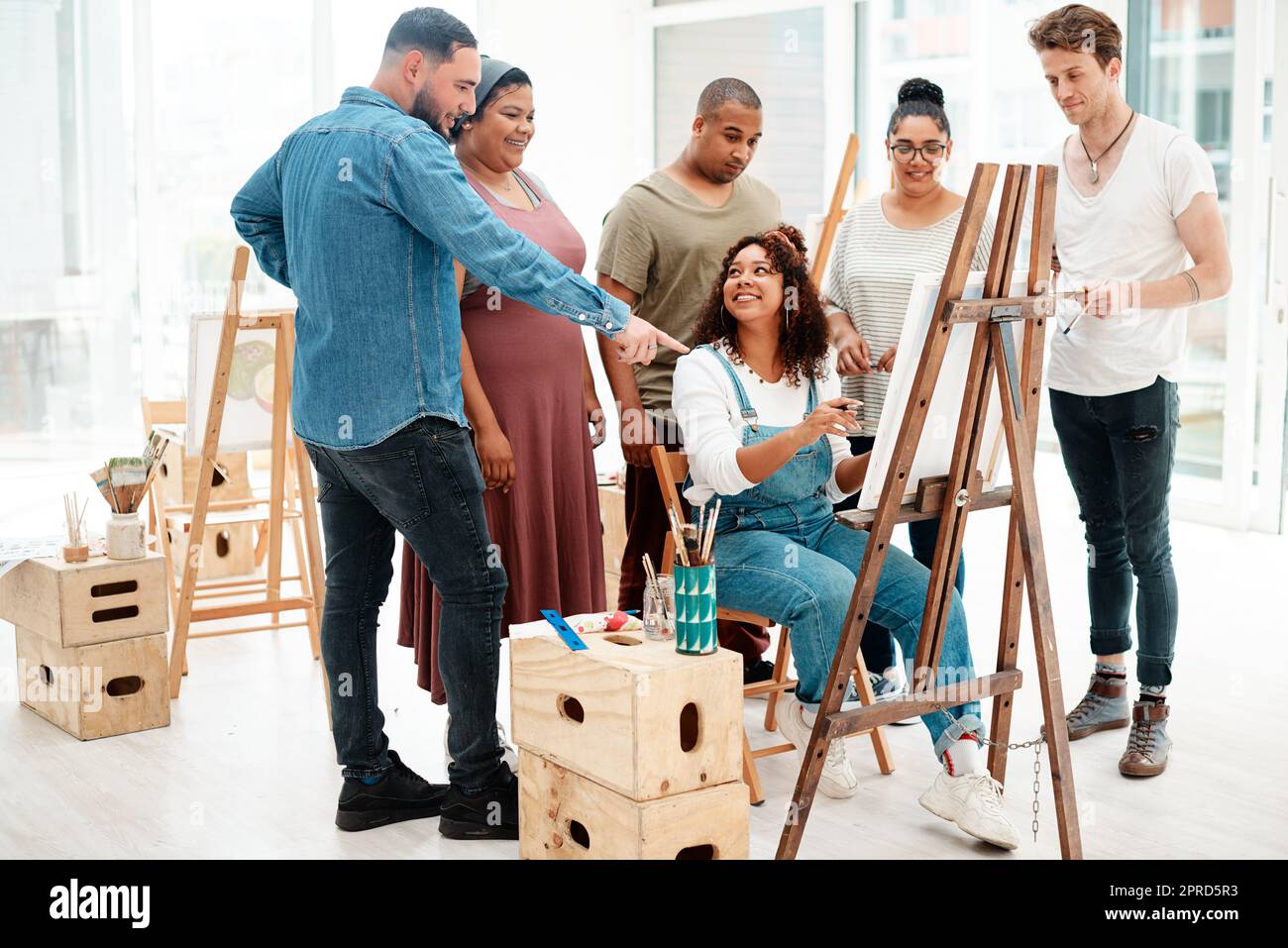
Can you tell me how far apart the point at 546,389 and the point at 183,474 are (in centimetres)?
240

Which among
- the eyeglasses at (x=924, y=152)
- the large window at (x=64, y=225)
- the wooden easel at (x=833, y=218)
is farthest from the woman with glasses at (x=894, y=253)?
the large window at (x=64, y=225)

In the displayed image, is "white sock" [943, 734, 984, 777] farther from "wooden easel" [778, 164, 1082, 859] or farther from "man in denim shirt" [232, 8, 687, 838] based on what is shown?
"man in denim shirt" [232, 8, 687, 838]

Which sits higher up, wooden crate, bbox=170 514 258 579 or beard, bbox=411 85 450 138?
beard, bbox=411 85 450 138

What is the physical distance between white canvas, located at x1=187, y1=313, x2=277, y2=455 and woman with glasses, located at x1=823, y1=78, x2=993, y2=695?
1623 millimetres

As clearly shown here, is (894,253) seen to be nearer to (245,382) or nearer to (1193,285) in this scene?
(1193,285)

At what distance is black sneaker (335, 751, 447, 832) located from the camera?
286cm

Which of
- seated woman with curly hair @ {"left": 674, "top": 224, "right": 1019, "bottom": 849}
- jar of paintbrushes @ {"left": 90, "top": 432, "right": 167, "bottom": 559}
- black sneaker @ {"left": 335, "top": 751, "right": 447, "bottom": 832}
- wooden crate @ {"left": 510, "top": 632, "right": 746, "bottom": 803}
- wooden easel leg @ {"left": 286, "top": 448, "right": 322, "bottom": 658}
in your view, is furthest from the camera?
wooden easel leg @ {"left": 286, "top": 448, "right": 322, "bottom": 658}

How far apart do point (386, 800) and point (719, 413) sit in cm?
106

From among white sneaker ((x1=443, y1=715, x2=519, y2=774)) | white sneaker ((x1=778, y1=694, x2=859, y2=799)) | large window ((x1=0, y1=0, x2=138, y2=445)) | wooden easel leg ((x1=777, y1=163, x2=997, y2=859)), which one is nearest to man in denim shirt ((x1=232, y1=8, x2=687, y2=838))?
white sneaker ((x1=443, y1=715, x2=519, y2=774))

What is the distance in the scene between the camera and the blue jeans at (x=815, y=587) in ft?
8.89

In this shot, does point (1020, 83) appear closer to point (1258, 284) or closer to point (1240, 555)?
point (1258, 284)

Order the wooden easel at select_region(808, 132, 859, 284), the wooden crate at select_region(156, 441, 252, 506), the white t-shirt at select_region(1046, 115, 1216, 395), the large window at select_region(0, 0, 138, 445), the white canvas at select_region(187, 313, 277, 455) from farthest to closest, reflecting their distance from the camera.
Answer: the large window at select_region(0, 0, 138, 445), the wooden crate at select_region(156, 441, 252, 506), the white canvas at select_region(187, 313, 277, 455), the wooden easel at select_region(808, 132, 859, 284), the white t-shirt at select_region(1046, 115, 1216, 395)

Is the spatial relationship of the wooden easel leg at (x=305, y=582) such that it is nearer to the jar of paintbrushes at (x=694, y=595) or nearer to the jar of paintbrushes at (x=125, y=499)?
the jar of paintbrushes at (x=125, y=499)

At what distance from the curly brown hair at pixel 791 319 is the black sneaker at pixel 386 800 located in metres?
1.14
